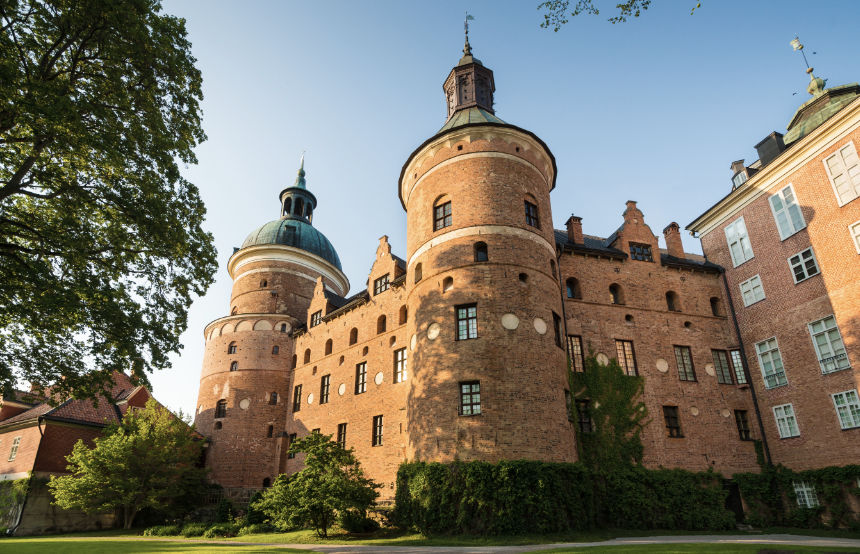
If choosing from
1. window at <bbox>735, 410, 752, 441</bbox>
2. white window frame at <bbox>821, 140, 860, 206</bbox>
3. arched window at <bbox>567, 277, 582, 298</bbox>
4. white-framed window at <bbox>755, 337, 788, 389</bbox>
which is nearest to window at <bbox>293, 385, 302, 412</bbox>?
arched window at <bbox>567, 277, 582, 298</bbox>

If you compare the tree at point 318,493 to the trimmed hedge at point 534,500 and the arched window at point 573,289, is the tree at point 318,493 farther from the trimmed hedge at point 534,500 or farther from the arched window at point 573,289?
the arched window at point 573,289

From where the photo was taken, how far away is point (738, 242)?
2591cm

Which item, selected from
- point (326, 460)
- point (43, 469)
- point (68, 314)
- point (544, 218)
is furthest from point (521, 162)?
point (43, 469)

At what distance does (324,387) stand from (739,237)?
24.7 meters

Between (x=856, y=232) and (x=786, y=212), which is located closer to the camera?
(x=856, y=232)

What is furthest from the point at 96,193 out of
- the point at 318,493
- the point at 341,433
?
the point at 341,433

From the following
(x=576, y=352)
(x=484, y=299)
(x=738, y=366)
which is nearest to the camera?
(x=484, y=299)

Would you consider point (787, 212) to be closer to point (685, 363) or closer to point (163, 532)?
point (685, 363)

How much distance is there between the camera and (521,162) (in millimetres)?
22312

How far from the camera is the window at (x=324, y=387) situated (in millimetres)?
30062

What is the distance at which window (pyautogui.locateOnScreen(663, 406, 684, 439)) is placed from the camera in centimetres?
2209

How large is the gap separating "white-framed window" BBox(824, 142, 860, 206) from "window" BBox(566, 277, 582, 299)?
11109 mm

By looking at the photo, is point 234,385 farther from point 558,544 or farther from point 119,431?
point 558,544

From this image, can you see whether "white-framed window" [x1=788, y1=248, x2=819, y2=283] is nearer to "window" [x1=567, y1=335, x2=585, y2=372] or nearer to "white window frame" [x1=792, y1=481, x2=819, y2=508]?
"white window frame" [x1=792, y1=481, x2=819, y2=508]
